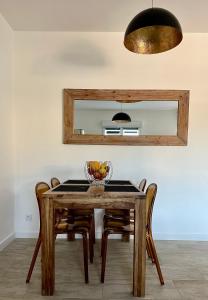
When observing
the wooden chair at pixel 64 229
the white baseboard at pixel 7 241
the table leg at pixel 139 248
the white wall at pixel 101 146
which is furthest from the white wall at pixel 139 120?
the white baseboard at pixel 7 241

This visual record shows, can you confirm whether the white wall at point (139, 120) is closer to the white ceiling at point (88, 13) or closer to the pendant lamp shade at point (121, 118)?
the pendant lamp shade at point (121, 118)

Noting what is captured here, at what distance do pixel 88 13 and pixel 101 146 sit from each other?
Result: 163cm

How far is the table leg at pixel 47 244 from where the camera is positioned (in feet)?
6.74

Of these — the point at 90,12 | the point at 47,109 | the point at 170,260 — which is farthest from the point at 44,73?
the point at 170,260

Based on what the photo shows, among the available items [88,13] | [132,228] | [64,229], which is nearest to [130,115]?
[88,13]

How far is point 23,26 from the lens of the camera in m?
3.28

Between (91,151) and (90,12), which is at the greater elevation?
(90,12)

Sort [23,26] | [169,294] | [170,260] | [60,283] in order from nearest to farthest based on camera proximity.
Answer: [169,294]
[60,283]
[170,260]
[23,26]

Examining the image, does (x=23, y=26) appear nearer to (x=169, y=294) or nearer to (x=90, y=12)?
(x=90, y=12)

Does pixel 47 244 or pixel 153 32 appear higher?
pixel 153 32

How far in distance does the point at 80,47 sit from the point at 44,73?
599mm

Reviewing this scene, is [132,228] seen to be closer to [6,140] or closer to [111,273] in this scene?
[111,273]

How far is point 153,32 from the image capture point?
2029mm

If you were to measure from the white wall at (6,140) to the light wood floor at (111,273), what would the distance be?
29 centimetres
